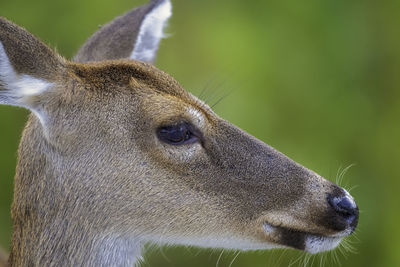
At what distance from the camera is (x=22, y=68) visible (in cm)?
377

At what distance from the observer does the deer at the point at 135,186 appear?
3934 millimetres

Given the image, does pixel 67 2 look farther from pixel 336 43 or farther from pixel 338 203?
pixel 338 203

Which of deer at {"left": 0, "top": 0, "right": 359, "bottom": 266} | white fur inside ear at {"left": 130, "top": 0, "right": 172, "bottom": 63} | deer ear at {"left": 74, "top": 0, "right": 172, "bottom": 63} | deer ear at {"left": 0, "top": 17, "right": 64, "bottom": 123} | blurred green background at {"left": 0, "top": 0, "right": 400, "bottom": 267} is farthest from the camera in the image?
blurred green background at {"left": 0, "top": 0, "right": 400, "bottom": 267}

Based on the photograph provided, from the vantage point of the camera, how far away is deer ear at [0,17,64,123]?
3707 millimetres

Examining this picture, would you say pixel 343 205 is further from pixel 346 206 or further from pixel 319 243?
pixel 319 243

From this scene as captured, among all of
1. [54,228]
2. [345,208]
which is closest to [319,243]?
A: [345,208]

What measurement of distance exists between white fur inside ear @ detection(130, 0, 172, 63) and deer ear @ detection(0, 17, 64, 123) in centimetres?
115

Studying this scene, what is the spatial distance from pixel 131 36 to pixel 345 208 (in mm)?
1770

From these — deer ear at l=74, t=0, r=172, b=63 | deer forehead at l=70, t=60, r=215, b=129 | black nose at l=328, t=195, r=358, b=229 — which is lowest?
black nose at l=328, t=195, r=358, b=229

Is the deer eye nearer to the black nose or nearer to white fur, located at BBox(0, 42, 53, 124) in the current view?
white fur, located at BBox(0, 42, 53, 124)

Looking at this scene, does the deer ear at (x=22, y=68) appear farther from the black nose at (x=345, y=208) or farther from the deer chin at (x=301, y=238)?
the black nose at (x=345, y=208)

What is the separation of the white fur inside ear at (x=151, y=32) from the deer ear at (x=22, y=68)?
45.3 inches

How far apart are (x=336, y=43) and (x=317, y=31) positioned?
26cm

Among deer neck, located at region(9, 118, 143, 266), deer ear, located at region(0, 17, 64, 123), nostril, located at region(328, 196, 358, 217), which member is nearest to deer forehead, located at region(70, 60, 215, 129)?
deer ear, located at region(0, 17, 64, 123)
